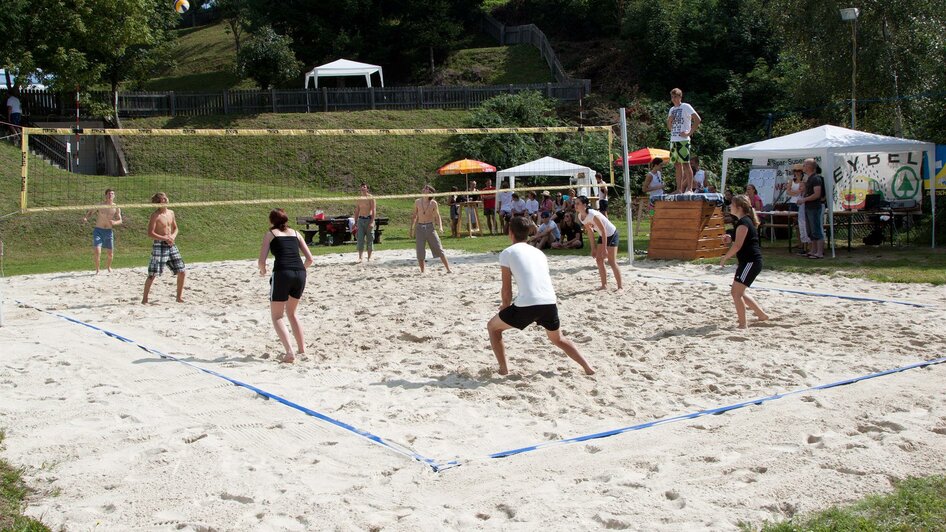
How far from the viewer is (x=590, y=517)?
3.94 meters

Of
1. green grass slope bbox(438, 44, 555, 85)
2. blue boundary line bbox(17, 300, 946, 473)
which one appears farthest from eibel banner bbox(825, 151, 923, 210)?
green grass slope bbox(438, 44, 555, 85)

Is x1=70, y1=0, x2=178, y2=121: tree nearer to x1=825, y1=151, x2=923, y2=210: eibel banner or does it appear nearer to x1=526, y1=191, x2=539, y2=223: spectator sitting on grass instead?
x1=526, y1=191, x2=539, y2=223: spectator sitting on grass

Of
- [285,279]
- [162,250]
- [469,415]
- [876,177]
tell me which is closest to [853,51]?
[876,177]

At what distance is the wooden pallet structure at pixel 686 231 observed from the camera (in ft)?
44.8

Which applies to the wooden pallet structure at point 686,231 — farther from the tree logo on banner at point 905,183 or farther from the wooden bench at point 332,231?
the wooden bench at point 332,231

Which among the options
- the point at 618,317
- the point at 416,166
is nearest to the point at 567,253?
the point at 618,317

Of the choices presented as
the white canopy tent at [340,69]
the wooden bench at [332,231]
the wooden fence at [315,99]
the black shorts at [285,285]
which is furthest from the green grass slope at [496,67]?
the black shorts at [285,285]

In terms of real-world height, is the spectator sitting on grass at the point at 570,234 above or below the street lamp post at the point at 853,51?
below

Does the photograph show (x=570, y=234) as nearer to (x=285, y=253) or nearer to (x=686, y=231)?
(x=686, y=231)

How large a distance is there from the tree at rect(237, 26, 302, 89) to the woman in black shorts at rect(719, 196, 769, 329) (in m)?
26.3

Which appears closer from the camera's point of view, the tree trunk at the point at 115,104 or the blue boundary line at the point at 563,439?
the blue boundary line at the point at 563,439

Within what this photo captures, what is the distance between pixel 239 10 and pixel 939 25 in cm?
3118

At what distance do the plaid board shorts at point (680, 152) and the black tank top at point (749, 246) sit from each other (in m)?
4.71

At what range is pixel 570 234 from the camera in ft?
55.9
